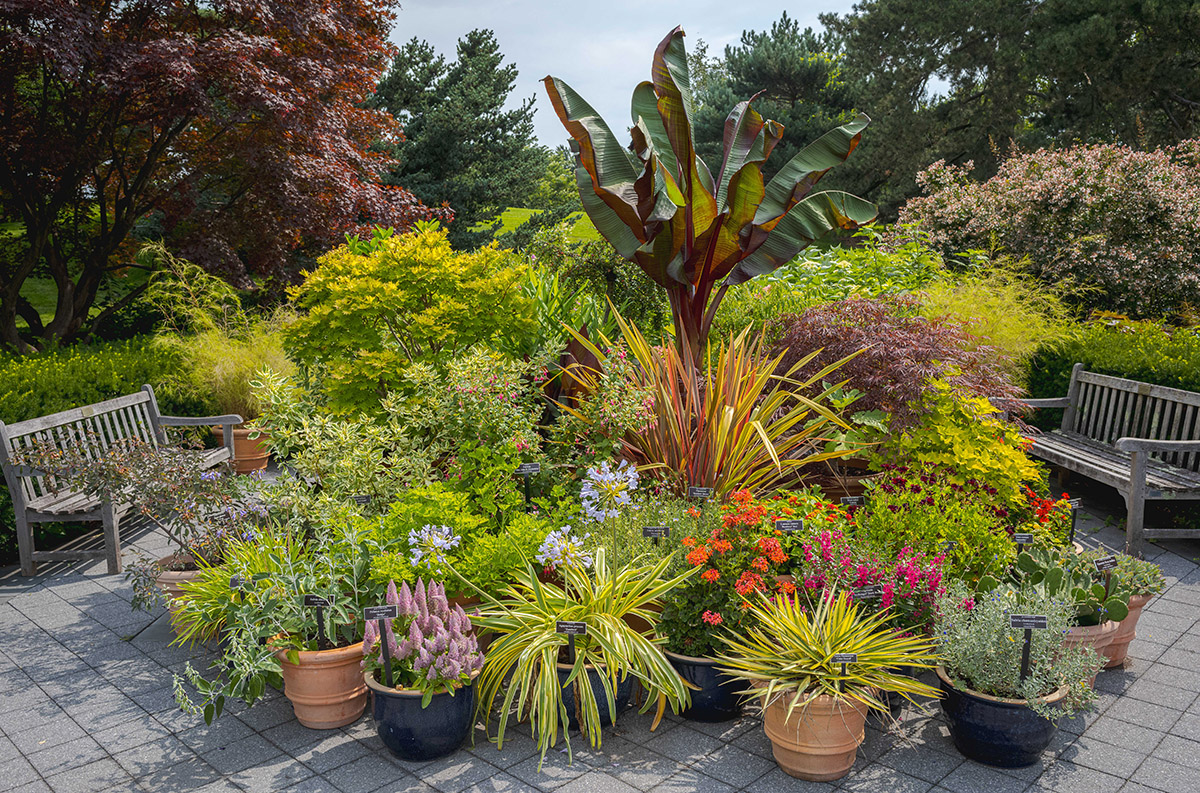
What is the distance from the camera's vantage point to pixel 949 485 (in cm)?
Result: 431

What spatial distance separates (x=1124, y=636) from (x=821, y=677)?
6.12 ft

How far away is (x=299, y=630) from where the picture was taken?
352 cm

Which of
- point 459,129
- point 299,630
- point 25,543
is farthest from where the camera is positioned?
point 459,129

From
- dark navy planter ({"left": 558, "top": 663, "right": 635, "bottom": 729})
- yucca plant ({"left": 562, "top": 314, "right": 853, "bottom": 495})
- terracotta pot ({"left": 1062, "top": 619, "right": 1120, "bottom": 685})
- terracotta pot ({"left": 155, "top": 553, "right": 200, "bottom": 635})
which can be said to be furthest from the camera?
yucca plant ({"left": 562, "top": 314, "right": 853, "bottom": 495})

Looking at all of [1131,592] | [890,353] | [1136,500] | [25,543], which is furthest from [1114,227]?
[25,543]

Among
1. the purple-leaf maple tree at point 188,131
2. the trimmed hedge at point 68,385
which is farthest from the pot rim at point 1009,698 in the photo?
the purple-leaf maple tree at point 188,131

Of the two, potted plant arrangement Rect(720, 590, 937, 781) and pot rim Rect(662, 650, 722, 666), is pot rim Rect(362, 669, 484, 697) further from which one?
potted plant arrangement Rect(720, 590, 937, 781)

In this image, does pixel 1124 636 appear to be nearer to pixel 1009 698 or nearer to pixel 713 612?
pixel 1009 698

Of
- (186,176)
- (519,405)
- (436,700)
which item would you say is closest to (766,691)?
(436,700)

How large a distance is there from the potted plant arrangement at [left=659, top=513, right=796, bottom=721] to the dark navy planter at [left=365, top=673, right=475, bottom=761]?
3.02ft

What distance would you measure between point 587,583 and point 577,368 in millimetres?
2613

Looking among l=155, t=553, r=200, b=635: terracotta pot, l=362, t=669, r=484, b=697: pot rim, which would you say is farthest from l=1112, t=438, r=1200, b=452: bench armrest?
l=155, t=553, r=200, b=635: terracotta pot

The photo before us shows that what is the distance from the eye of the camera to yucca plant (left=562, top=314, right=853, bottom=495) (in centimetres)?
493

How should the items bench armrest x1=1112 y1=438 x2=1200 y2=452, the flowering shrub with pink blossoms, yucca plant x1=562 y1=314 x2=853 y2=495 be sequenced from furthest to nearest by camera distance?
the flowering shrub with pink blossoms
bench armrest x1=1112 y1=438 x2=1200 y2=452
yucca plant x1=562 y1=314 x2=853 y2=495
